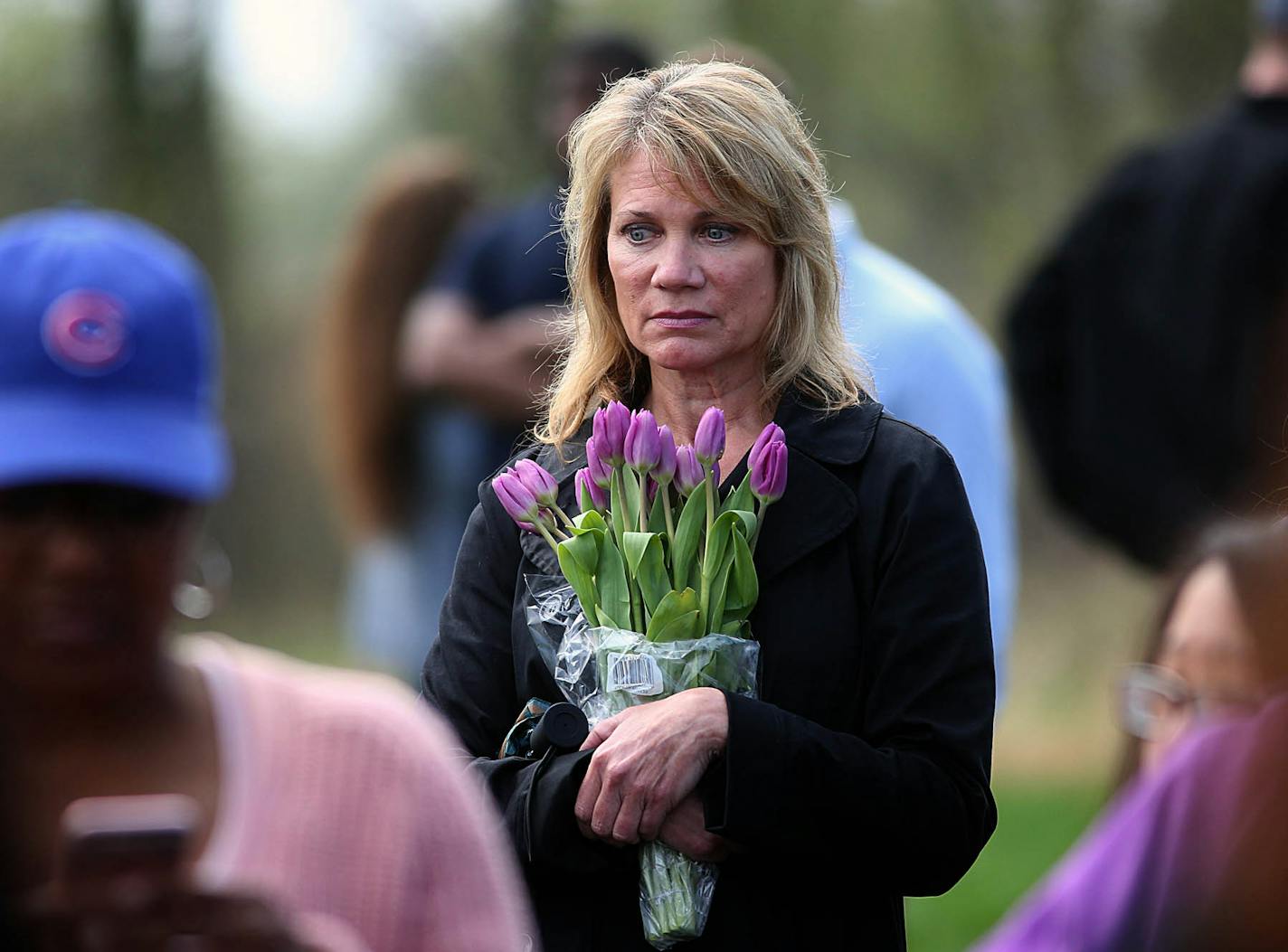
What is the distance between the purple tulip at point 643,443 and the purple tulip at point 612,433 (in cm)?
2

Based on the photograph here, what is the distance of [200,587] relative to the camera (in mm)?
2045

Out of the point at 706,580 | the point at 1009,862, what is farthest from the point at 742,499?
the point at 1009,862

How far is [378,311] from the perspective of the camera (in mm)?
6309

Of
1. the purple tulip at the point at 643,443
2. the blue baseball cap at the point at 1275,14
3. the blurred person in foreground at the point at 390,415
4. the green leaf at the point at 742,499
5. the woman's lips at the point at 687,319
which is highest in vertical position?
the blue baseball cap at the point at 1275,14

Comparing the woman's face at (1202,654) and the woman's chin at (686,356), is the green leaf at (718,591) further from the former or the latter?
the woman's face at (1202,654)

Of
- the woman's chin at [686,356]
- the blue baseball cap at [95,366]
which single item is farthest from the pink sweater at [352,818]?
the woman's chin at [686,356]

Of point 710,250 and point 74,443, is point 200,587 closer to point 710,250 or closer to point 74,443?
point 74,443

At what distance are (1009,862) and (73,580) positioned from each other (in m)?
5.74

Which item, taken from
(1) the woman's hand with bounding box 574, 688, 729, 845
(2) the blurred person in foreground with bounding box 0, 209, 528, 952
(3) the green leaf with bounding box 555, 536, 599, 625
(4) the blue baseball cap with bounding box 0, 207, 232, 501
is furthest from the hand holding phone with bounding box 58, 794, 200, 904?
(3) the green leaf with bounding box 555, 536, 599, 625

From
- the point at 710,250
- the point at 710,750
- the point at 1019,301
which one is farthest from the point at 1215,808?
the point at 1019,301

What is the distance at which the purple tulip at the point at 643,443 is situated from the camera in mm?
2875

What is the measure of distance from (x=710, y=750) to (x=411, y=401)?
3.42m

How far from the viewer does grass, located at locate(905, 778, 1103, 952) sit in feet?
20.2

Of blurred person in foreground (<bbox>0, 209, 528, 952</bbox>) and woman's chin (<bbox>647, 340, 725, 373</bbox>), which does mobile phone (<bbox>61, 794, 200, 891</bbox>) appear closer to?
blurred person in foreground (<bbox>0, 209, 528, 952</bbox>)
